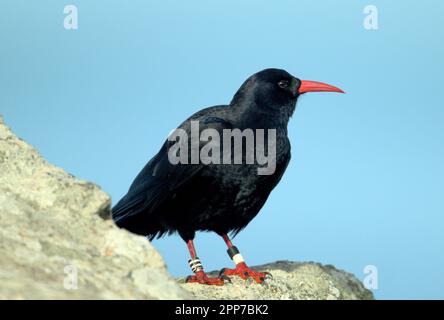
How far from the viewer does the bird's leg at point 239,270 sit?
6.77 meters

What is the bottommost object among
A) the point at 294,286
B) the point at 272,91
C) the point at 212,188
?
the point at 294,286

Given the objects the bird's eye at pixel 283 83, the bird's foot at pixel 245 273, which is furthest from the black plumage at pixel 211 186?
the bird's foot at pixel 245 273

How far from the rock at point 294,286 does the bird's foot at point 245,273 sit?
1.9 inches

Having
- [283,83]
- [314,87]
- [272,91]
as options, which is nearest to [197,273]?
[272,91]

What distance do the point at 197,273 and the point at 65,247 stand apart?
2870mm

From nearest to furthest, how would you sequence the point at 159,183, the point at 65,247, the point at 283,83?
1. the point at 65,247
2. the point at 159,183
3. the point at 283,83

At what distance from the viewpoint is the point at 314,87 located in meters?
8.23

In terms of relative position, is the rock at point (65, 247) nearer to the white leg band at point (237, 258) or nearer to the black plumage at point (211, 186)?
the black plumage at point (211, 186)

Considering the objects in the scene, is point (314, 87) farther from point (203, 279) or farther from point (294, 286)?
point (203, 279)

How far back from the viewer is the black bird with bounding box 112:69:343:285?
6742 mm

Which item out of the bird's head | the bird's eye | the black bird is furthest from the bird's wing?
the bird's eye

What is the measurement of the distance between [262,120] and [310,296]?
1827mm

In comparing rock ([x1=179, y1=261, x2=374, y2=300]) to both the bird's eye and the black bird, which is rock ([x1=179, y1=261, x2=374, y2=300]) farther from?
the bird's eye

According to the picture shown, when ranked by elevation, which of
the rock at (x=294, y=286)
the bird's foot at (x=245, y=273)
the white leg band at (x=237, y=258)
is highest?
the white leg band at (x=237, y=258)
